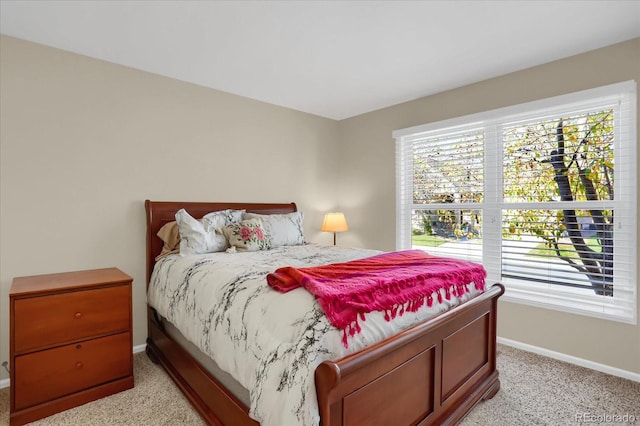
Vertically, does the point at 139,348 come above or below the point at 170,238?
below

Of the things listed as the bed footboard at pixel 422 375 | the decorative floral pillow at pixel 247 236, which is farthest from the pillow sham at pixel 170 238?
the bed footboard at pixel 422 375

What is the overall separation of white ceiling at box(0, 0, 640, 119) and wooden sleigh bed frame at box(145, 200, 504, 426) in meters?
1.74

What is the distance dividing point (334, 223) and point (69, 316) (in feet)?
8.59

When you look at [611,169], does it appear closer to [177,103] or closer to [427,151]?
[427,151]

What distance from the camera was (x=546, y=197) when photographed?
2.76 meters

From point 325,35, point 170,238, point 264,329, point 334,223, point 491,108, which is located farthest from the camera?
point 334,223

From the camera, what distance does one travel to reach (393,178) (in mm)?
Result: 3822

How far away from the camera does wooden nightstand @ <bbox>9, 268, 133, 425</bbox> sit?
182cm

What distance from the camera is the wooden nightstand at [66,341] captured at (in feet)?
5.98

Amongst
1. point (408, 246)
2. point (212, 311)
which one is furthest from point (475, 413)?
point (408, 246)

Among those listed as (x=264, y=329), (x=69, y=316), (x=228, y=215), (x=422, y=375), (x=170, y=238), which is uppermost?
(x=228, y=215)

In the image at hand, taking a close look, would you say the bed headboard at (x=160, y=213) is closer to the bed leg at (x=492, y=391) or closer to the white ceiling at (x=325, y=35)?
the white ceiling at (x=325, y=35)

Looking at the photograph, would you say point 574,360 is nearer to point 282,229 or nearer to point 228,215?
point 282,229

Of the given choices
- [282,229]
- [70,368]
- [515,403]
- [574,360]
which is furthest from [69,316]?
[574,360]
